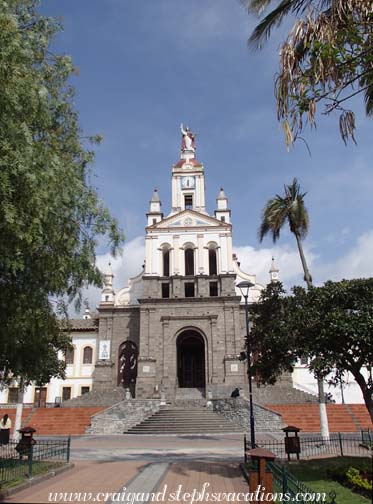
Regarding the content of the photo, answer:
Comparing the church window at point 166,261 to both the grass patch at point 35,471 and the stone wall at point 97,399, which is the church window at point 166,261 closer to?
the stone wall at point 97,399

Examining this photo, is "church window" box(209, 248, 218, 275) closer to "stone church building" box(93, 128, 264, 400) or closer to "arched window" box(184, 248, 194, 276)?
"stone church building" box(93, 128, 264, 400)

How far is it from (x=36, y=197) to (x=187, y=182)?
125ft

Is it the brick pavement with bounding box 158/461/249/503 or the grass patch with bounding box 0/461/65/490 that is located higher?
the grass patch with bounding box 0/461/65/490

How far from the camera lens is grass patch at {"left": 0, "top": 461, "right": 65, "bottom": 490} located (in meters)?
10.8

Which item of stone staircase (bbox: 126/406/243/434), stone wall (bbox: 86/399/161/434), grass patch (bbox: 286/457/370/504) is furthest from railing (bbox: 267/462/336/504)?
stone wall (bbox: 86/399/161/434)

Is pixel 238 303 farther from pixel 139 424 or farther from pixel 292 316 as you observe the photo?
pixel 292 316

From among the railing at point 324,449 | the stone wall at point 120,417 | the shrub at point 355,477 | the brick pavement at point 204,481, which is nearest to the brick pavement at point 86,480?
the brick pavement at point 204,481

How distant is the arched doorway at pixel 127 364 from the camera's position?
38875 millimetres

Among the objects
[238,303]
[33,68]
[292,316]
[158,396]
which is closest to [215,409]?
[158,396]

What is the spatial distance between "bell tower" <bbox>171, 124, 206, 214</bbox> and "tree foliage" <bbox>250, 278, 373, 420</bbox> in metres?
30.8

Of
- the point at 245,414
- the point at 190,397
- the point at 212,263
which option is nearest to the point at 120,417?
the point at 245,414

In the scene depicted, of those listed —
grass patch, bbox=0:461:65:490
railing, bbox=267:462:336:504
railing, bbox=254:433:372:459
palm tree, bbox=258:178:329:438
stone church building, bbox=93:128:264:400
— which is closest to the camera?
railing, bbox=267:462:336:504

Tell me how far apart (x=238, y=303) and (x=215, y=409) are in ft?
33.3

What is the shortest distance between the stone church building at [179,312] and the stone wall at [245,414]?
4.69 meters
